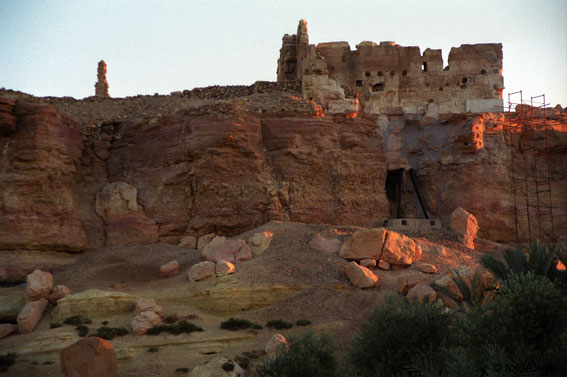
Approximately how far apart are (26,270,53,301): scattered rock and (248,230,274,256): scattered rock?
6852 mm

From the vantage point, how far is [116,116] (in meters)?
26.6

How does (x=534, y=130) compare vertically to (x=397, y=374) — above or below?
above

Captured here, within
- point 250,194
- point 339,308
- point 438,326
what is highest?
point 250,194

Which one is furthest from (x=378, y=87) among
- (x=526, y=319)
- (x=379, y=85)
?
(x=526, y=319)

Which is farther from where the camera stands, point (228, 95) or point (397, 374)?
point (228, 95)

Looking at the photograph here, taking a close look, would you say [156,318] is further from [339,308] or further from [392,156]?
[392,156]

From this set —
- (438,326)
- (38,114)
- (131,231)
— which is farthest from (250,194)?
(438,326)

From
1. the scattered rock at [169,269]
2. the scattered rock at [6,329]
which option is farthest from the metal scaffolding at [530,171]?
the scattered rock at [6,329]

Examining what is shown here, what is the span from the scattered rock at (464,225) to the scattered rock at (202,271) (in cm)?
1064

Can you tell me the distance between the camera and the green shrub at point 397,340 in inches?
410

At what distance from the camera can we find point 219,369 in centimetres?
1293

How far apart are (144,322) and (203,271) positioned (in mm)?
2888

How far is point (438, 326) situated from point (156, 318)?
27.4ft

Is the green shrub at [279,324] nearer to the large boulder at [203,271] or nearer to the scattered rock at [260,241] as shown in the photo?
the large boulder at [203,271]
